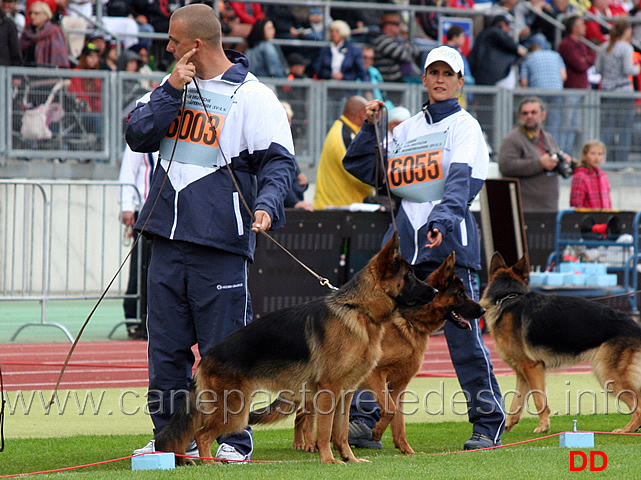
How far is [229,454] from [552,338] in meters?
2.89

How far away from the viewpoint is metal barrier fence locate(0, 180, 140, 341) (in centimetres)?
1328

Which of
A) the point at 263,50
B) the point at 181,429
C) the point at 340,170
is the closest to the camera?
the point at 181,429

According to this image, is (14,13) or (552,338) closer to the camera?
(552,338)

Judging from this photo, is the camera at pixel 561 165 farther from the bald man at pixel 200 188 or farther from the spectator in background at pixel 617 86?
the bald man at pixel 200 188

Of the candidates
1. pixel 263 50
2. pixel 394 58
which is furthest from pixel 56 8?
pixel 394 58

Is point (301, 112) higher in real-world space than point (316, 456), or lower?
higher

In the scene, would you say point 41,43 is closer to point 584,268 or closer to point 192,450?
→ point 584,268

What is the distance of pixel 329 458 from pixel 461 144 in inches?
81.0

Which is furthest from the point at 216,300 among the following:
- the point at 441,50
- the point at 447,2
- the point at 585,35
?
the point at 585,35

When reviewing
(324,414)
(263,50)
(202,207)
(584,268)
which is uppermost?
→ (263,50)

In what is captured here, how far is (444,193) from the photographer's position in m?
6.18

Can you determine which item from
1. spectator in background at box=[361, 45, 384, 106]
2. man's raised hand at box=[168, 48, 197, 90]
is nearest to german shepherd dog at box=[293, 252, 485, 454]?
man's raised hand at box=[168, 48, 197, 90]

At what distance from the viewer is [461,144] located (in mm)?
6258

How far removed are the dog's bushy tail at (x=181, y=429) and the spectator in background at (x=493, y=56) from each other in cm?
1353
